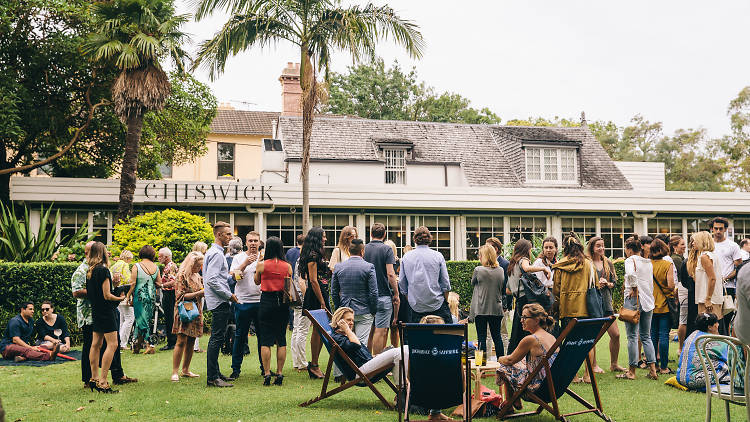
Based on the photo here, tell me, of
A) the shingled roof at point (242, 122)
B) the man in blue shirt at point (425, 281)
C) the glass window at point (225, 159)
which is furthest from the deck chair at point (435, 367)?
the shingled roof at point (242, 122)

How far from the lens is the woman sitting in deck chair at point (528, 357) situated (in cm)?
608

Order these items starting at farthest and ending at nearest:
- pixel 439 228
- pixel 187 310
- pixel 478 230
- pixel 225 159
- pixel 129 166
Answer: pixel 225 159 → pixel 478 230 → pixel 439 228 → pixel 129 166 → pixel 187 310

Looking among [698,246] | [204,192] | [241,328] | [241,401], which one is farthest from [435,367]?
[204,192]

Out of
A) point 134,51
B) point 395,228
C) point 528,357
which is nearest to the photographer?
point 528,357

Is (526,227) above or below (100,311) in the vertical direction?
above

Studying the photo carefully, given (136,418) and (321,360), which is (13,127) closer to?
(321,360)

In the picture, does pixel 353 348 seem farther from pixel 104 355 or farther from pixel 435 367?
pixel 104 355

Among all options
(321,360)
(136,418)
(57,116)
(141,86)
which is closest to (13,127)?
(57,116)

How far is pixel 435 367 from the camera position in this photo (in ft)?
19.5

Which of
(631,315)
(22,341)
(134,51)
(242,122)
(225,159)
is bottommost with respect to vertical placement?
(22,341)

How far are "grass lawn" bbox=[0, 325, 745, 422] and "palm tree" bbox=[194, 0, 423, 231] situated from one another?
24.9 ft

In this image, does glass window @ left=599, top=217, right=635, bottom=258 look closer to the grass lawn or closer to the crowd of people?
the crowd of people

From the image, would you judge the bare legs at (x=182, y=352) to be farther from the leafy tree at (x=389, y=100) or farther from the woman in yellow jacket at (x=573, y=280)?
the leafy tree at (x=389, y=100)

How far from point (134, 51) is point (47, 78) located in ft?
15.0
